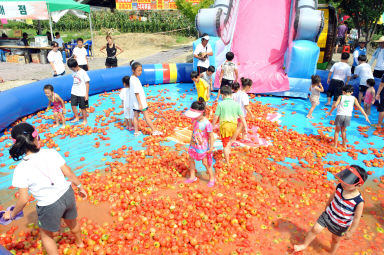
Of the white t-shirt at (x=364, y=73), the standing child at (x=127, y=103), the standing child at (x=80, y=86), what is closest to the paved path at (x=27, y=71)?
the standing child at (x=80, y=86)

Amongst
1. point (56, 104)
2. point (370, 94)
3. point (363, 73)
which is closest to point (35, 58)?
point (56, 104)

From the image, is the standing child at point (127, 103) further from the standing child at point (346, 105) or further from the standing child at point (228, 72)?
the standing child at point (346, 105)

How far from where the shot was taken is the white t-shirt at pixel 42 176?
10.2 ft

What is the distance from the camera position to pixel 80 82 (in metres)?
7.85

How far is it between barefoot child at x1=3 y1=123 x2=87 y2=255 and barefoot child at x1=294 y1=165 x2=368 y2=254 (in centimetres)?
344

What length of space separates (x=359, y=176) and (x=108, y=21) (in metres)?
40.4

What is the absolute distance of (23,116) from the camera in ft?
29.6

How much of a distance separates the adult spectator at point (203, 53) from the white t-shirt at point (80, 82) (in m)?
4.58

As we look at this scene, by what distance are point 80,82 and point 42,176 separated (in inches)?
205

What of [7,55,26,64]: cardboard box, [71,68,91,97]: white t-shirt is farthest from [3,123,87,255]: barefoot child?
[7,55,26,64]: cardboard box

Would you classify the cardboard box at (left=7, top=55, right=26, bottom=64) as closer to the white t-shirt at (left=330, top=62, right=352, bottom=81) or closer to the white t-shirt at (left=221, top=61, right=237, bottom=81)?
the white t-shirt at (left=221, top=61, right=237, bottom=81)

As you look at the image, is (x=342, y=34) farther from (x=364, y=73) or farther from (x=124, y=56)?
(x=124, y=56)

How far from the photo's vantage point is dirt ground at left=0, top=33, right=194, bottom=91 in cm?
1441

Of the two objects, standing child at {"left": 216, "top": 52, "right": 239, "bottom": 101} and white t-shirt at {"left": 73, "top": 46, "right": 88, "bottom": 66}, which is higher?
white t-shirt at {"left": 73, "top": 46, "right": 88, "bottom": 66}
